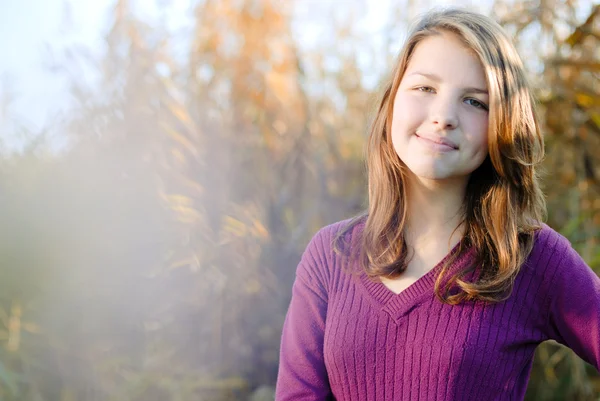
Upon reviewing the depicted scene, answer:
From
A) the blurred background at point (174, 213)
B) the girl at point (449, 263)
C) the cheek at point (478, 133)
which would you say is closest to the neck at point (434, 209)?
the girl at point (449, 263)

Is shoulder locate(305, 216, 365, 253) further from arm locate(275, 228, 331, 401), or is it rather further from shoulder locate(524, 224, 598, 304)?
shoulder locate(524, 224, 598, 304)

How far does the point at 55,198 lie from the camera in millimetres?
2639

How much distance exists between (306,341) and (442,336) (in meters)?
0.25

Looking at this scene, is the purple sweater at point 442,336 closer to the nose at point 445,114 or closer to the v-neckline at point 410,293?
the v-neckline at point 410,293

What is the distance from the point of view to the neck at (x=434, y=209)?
131 centimetres

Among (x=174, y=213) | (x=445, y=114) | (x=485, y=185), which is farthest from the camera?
(x=174, y=213)

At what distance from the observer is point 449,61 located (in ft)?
4.03

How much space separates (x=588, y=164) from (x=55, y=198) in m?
2.02

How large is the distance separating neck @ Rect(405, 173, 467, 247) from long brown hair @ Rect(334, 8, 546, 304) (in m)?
0.02

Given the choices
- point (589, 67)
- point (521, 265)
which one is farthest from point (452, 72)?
point (589, 67)

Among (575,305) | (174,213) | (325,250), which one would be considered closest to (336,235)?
(325,250)

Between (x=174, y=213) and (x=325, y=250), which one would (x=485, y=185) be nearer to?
(x=325, y=250)

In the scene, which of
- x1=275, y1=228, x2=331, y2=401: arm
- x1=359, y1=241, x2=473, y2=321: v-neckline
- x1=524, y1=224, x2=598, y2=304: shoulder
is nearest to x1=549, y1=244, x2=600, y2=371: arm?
x1=524, y1=224, x2=598, y2=304: shoulder

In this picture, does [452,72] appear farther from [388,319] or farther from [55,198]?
[55,198]
